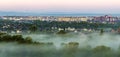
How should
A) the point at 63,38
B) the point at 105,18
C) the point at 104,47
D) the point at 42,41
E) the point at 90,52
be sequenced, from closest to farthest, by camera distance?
the point at 90,52 → the point at 104,47 → the point at 42,41 → the point at 63,38 → the point at 105,18

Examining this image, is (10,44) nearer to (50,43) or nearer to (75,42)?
(50,43)

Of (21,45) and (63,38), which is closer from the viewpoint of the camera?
(21,45)

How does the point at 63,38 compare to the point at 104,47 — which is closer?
the point at 104,47

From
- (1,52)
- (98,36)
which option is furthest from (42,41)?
(98,36)

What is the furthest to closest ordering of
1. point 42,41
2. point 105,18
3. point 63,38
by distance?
point 105,18, point 63,38, point 42,41

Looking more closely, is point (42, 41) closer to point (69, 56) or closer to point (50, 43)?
point (50, 43)

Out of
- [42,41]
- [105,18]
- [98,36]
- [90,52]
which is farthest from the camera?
[105,18]

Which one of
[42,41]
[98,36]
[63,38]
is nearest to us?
[42,41]

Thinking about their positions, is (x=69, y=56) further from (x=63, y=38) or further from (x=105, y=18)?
(x=105, y=18)

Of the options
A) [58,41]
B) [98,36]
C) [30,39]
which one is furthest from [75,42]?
[98,36]
